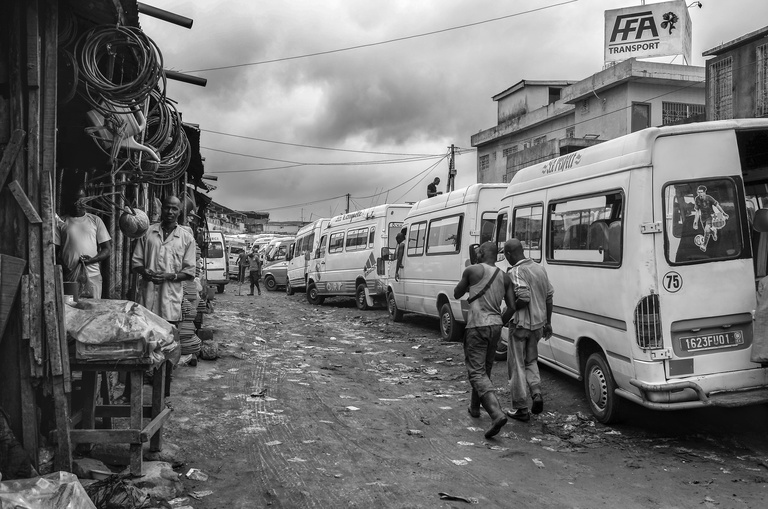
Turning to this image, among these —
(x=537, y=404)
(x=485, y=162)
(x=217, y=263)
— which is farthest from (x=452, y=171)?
(x=537, y=404)

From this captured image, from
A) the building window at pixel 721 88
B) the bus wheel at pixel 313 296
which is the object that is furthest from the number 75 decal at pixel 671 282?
the bus wheel at pixel 313 296

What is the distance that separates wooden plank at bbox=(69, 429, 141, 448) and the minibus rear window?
4.43 metres

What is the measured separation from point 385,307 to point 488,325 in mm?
11227

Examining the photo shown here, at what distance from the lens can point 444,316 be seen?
37.6 feet

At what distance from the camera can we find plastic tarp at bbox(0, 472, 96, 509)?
293 cm

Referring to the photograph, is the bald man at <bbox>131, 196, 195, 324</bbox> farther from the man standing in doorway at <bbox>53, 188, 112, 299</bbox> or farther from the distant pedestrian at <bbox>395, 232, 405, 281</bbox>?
the distant pedestrian at <bbox>395, 232, 405, 281</bbox>

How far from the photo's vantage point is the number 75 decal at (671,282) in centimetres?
514

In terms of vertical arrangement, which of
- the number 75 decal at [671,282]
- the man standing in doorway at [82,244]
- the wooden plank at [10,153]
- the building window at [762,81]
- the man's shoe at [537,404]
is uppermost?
the building window at [762,81]

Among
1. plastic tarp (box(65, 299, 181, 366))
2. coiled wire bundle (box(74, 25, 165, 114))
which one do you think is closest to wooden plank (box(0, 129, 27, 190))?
plastic tarp (box(65, 299, 181, 366))

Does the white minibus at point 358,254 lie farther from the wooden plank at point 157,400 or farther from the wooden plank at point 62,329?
the wooden plank at point 62,329

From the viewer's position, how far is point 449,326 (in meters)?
11.3

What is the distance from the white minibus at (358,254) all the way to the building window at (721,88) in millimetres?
9903

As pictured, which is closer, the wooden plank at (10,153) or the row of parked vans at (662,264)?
the wooden plank at (10,153)

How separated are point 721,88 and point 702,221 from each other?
48.7 ft
